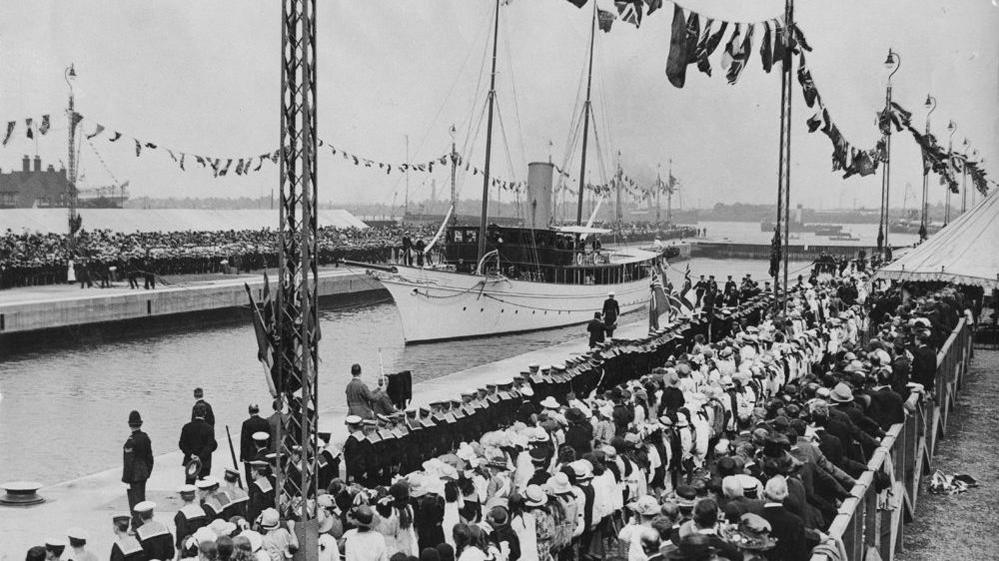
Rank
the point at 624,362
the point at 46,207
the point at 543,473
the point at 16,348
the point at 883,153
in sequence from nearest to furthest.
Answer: the point at 543,473
the point at 624,362
the point at 16,348
the point at 883,153
the point at 46,207

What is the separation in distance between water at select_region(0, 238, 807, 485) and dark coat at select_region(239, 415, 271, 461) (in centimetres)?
693

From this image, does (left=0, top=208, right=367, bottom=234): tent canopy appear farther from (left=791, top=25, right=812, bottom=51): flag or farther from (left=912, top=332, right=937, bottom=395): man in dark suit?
(left=912, top=332, right=937, bottom=395): man in dark suit

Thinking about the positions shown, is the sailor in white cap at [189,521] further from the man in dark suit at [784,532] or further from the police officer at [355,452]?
the man in dark suit at [784,532]

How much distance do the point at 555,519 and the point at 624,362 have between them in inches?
398

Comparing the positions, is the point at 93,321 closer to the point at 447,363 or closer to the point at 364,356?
the point at 364,356

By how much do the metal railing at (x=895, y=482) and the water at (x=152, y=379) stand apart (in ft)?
45.9

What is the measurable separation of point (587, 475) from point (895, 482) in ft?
11.4

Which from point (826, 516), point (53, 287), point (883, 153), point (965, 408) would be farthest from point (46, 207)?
point (826, 516)

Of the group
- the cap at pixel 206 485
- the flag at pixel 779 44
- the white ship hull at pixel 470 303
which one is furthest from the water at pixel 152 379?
the flag at pixel 779 44

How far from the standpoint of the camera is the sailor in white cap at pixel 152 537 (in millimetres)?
7595

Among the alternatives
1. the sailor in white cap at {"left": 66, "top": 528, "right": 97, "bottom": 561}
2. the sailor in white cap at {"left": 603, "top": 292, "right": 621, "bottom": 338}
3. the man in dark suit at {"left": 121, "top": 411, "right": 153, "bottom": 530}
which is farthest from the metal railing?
the sailor in white cap at {"left": 603, "top": 292, "right": 621, "bottom": 338}

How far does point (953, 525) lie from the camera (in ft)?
35.4

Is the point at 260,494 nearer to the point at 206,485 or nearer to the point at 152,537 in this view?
the point at 206,485

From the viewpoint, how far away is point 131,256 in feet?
128
